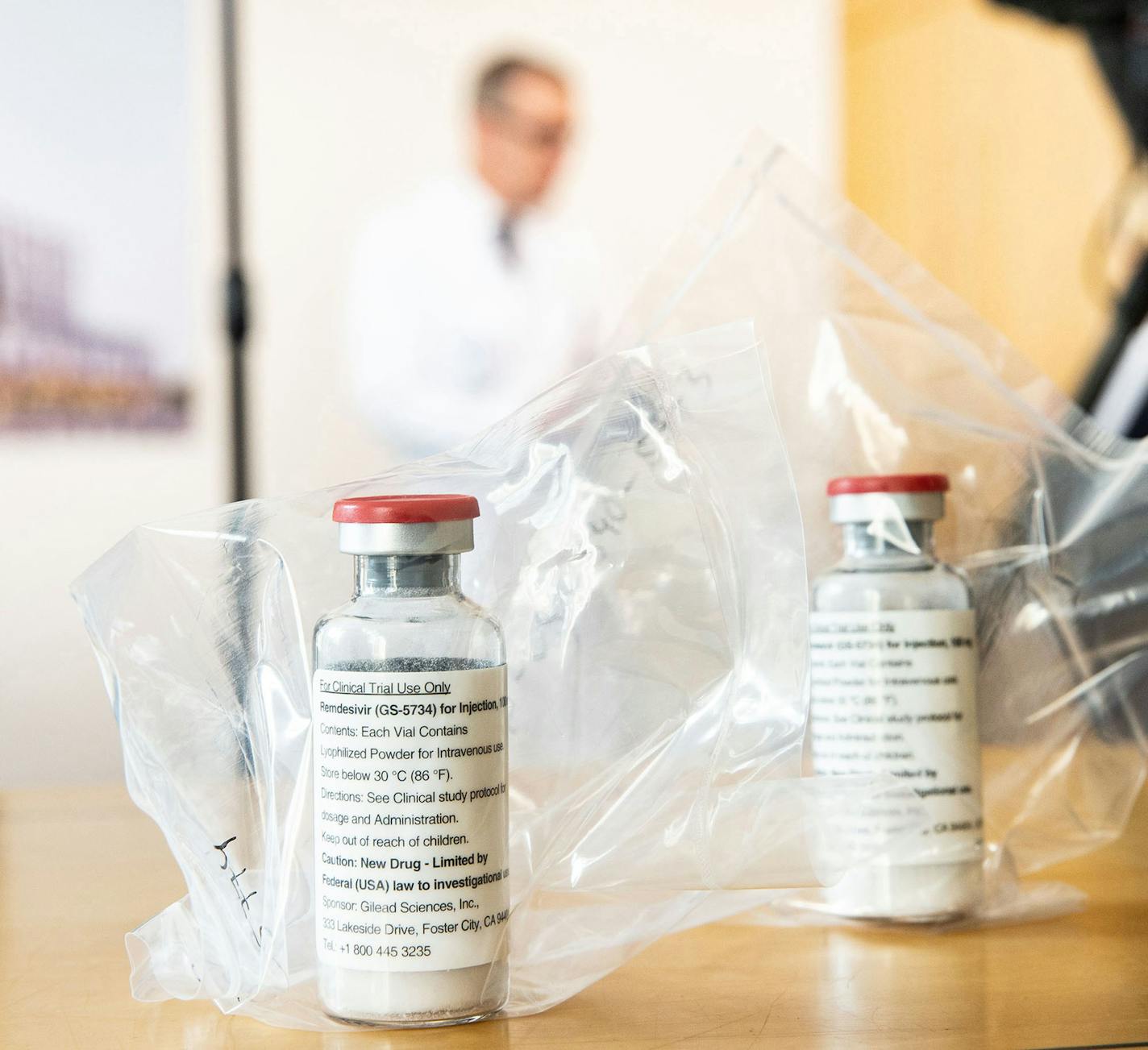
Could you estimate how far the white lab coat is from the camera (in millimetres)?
2271

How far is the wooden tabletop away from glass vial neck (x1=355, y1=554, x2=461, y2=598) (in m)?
0.14

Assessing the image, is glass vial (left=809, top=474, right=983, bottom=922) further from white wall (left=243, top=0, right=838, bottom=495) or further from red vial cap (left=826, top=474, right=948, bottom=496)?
white wall (left=243, top=0, right=838, bottom=495)

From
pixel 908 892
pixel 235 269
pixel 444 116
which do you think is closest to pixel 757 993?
pixel 908 892

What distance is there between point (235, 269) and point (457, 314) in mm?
933

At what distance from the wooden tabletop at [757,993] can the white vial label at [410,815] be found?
32mm

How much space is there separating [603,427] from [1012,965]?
0.25 meters

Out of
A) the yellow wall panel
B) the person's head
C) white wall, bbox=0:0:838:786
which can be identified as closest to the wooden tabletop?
white wall, bbox=0:0:838:786

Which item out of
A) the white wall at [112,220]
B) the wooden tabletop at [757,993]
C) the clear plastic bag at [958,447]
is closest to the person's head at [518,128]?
the white wall at [112,220]

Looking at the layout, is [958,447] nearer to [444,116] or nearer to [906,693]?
[906,693]

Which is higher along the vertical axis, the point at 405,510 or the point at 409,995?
the point at 405,510

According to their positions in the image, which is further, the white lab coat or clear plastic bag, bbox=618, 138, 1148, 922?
the white lab coat

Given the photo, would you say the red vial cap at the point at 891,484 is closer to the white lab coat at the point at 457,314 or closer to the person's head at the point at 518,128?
the white lab coat at the point at 457,314

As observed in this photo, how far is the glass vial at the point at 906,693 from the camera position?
1.69ft

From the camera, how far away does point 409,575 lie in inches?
16.1
